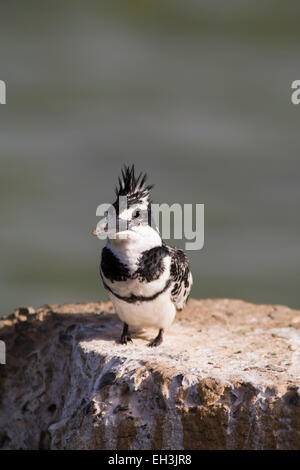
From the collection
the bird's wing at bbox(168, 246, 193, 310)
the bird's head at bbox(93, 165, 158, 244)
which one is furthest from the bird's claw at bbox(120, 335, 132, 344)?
the bird's head at bbox(93, 165, 158, 244)

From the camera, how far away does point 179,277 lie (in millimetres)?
4234

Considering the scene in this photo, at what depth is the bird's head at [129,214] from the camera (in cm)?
384

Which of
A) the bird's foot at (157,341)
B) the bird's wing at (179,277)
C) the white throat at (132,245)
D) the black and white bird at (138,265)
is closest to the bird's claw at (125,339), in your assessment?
the black and white bird at (138,265)

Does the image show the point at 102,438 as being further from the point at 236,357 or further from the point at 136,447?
the point at 236,357

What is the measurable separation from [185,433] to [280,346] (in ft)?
3.00

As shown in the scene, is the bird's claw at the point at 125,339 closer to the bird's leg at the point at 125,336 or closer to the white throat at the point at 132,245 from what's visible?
the bird's leg at the point at 125,336

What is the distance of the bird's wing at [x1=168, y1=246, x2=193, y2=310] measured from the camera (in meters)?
4.19

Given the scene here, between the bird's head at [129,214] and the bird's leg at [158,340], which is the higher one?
the bird's head at [129,214]

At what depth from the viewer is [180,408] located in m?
3.52

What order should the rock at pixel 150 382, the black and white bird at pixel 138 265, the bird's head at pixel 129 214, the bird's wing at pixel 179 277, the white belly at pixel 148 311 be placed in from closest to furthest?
the rock at pixel 150 382 → the bird's head at pixel 129 214 → the black and white bird at pixel 138 265 → the white belly at pixel 148 311 → the bird's wing at pixel 179 277

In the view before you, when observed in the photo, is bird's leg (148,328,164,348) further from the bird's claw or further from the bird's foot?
the bird's claw

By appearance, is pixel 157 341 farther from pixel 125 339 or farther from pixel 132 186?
pixel 132 186

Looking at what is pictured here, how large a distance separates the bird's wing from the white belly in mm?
67

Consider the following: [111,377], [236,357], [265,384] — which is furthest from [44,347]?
[265,384]
